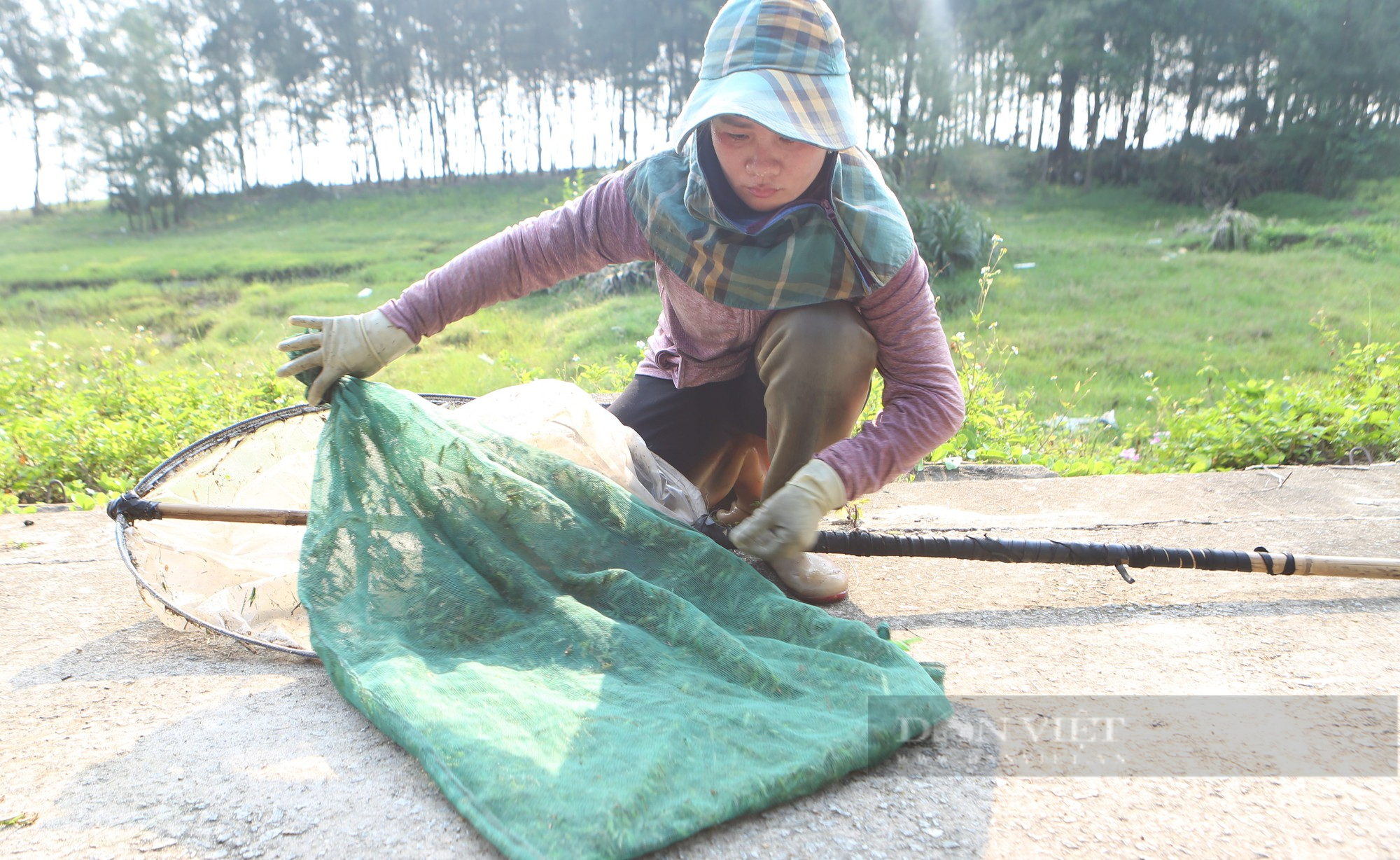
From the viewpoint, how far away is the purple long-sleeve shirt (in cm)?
164

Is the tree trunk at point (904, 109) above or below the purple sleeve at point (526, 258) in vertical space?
above

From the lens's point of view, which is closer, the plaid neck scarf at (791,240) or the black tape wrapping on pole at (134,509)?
the plaid neck scarf at (791,240)

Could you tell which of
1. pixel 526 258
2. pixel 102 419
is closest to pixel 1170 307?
pixel 526 258

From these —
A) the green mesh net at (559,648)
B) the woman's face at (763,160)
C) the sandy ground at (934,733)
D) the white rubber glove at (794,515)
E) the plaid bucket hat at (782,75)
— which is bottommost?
the sandy ground at (934,733)

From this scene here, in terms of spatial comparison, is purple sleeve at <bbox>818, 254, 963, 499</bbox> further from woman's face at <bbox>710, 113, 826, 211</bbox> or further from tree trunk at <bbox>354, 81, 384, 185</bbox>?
tree trunk at <bbox>354, 81, 384, 185</bbox>

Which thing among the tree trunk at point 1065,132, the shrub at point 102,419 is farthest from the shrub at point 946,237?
the tree trunk at point 1065,132

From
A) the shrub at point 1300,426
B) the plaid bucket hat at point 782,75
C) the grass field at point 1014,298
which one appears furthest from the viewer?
the grass field at point 1014,298

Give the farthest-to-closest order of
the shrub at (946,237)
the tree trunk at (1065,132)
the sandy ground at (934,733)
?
the tree trunk at (1065,132)
the shrub at (946,237)
the sandy ground at (934,733)

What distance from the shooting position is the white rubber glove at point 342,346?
66.8 inches

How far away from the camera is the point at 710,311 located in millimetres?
1904

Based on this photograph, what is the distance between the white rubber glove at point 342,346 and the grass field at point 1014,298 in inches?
97.1

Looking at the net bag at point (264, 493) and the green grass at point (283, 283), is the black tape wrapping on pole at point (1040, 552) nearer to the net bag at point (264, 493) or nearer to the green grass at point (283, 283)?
the net bag at point (264, 493)

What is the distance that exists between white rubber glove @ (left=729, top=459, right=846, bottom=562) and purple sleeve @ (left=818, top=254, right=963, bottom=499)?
0.05 meters

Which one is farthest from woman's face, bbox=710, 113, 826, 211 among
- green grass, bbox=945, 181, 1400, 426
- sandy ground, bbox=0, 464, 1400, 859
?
green grass, bbox=945, 181, 1400, 426
